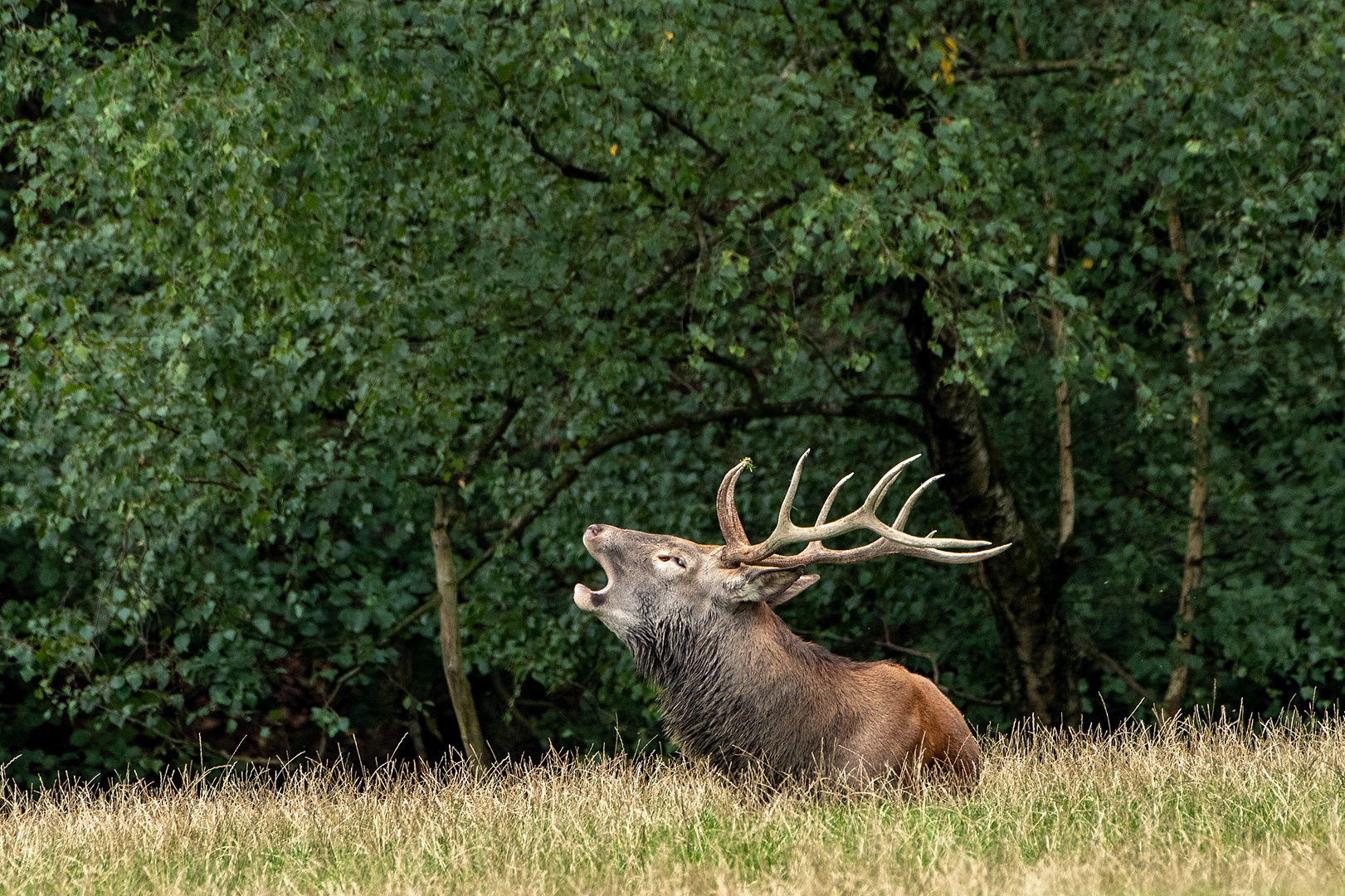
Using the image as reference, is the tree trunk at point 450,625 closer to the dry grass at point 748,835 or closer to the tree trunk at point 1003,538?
the tree trunk at point 1003,538

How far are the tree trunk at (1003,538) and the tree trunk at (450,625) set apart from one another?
3.01m

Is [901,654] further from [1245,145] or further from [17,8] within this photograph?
[17,8]

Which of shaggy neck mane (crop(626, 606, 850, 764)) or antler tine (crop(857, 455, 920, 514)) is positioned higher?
antler tine (crop(857, 455, 920, 514))

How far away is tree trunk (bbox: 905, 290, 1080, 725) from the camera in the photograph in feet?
27.3

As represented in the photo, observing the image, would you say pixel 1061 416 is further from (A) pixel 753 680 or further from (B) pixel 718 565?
(A) pixel 753 680

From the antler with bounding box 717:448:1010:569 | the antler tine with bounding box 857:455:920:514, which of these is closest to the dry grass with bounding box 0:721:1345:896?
the antler with bounding box 717:448:1010:569

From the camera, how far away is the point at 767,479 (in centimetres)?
938

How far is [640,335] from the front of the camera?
27.5 feet

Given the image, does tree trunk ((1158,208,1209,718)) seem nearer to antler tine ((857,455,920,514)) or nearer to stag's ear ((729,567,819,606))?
antler tine ((857,455,920,514))

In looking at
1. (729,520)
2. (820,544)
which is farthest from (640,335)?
(820,544)

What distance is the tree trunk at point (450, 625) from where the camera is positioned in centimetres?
905

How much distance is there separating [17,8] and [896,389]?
220 inches

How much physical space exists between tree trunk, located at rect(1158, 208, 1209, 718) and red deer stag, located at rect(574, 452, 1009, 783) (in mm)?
4084

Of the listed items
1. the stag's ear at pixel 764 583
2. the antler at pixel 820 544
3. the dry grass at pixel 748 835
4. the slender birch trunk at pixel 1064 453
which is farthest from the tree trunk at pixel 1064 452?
the stag's ear at pixel 764 583
